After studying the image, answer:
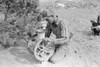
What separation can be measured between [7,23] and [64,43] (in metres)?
1.60

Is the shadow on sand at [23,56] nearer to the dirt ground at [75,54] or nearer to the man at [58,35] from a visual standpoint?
the dirt ground at [75,54]

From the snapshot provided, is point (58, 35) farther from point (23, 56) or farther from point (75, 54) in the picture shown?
point (23, 56)

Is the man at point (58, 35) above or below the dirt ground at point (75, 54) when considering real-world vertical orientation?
above

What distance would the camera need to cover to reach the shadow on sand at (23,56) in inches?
210

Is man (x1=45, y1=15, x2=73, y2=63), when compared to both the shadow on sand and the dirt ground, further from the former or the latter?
the shadow on sand

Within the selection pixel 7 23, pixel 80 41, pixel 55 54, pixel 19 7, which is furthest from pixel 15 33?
pixel 80 41

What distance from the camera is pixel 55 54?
17.9ft

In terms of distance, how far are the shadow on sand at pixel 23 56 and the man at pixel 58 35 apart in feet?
1.57

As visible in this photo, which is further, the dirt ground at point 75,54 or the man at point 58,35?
the dirt ground at point 75,54

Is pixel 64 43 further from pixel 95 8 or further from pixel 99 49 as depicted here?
pixel 95 8

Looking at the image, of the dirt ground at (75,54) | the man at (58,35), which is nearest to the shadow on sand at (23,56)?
the dirt ground at (75,54)

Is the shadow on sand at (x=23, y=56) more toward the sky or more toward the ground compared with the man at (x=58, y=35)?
more toward the ground

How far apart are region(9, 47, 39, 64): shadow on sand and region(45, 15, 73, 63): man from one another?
48 cm

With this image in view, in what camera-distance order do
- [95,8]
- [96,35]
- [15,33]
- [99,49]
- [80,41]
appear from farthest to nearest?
[95,8], [96,35], [80,41], [99,49], [15,33]
